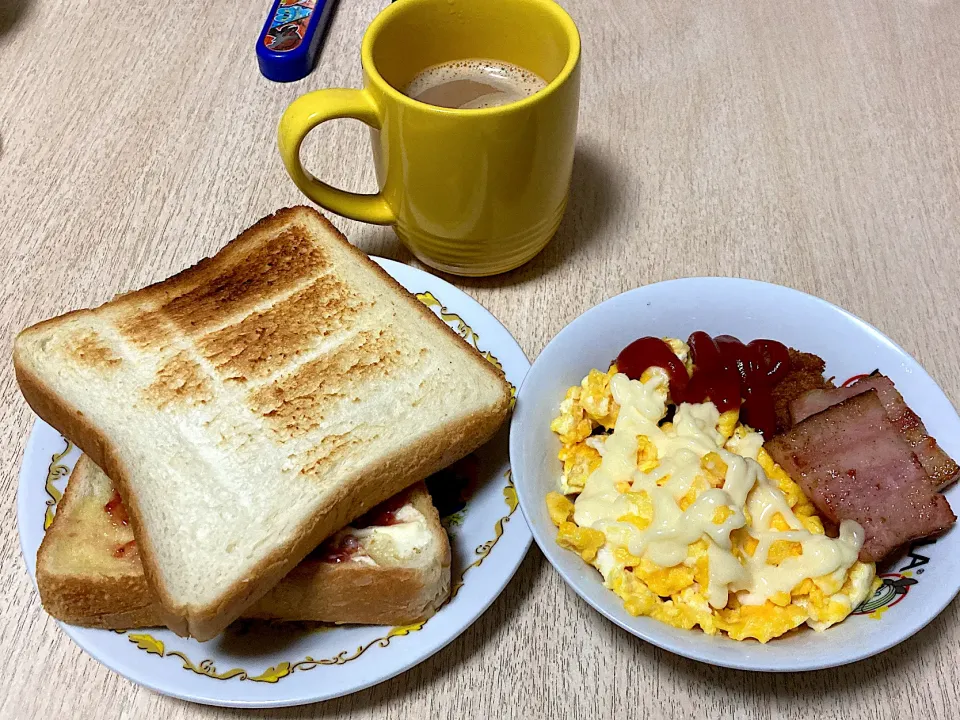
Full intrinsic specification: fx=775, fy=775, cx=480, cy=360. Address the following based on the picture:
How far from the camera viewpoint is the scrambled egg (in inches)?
29.7

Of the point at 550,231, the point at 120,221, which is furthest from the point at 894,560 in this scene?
the point at 120,221

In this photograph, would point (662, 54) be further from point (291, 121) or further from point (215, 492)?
point (215, 492)

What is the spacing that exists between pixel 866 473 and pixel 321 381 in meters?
0.61

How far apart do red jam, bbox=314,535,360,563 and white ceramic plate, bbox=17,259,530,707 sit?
0.08 metres

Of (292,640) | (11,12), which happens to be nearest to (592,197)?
(292,640)

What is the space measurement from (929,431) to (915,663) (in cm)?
26

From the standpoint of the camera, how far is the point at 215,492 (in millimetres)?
849

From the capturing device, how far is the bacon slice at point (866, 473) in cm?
77

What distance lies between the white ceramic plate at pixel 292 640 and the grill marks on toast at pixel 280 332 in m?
0.23

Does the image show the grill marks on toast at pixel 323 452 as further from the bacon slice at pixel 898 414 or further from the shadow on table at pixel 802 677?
the bacon slice at pixel 898 414

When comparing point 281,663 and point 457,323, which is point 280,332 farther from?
point 281,663

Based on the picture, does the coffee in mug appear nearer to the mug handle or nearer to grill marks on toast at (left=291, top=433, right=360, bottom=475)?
the mug handle

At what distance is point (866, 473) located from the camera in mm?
806

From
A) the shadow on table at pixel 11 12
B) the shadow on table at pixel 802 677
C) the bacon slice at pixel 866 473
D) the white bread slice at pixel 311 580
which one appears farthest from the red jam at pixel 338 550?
the shadow on table at pixel 11 12
